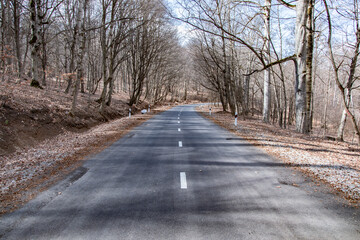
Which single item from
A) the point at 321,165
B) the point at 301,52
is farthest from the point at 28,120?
the point at 301,52

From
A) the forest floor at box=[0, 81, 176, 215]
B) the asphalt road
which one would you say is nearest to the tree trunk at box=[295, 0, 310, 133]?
the asphalt road

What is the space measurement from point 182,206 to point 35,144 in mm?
9622

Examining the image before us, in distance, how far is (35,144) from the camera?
38.3ft

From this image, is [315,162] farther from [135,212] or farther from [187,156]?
[135,212]

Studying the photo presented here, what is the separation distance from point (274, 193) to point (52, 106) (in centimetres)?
1583

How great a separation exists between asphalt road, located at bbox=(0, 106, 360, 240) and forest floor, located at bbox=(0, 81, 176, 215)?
2.22ft

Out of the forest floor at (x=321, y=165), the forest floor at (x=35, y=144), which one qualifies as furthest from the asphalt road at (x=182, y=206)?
the forest floor at (x=35, y=144)

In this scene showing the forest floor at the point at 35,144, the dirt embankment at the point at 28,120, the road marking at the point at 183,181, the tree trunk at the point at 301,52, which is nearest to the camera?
the road marking at the point at 183,181

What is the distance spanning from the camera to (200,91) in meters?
104

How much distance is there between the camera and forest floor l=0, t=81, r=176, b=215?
6.13 metres

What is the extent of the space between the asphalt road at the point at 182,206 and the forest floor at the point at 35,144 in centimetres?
68

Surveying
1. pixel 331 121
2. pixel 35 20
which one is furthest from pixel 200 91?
pixel 35 20

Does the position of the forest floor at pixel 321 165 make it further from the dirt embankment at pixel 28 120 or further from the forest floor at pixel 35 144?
the dirt embankment at pixel 28 120

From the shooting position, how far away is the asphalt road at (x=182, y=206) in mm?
3891
